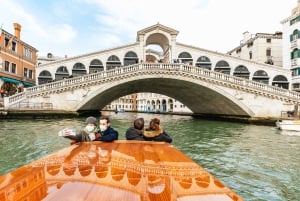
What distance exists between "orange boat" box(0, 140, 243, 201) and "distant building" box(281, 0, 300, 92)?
76.8ft

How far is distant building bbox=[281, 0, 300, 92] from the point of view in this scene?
883 inches

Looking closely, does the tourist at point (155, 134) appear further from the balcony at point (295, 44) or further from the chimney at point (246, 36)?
the chimney at point (246, 36)

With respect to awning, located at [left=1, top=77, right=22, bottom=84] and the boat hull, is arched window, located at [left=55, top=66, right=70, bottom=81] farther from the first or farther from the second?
the boat hull

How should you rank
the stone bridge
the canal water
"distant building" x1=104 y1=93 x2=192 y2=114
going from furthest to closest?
"distant building" x1=104 y1=93 x2=192 y2=114 < the stone bridge < the canal water

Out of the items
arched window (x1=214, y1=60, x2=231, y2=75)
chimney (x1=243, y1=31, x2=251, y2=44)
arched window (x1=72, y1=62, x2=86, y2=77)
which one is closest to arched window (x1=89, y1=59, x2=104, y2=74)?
arched window (x1=72, y1=62, x2=86, y2=77)

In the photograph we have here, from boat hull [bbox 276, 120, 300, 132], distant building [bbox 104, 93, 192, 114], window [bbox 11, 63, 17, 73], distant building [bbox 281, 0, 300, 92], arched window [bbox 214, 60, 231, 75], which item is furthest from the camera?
distant building [bbox 104, 93, 192, 114]

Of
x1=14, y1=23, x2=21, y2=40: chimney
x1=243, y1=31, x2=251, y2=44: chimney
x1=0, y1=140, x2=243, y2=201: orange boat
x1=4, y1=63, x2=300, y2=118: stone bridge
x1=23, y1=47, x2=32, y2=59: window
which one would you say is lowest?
x1=0, y1=140, x2=243, y2=201: orange boat

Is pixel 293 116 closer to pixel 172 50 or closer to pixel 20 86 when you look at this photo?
pixel 172 50

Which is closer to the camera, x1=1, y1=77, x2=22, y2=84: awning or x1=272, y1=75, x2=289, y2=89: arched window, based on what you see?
x1=1, y1=77, x2=22, y2=84: awning

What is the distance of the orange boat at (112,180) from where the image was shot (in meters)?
1.72

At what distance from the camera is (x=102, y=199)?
64.5 inches

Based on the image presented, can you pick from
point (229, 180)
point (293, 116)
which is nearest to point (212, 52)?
point (293, 116)

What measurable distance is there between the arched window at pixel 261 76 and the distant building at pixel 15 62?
2053cm

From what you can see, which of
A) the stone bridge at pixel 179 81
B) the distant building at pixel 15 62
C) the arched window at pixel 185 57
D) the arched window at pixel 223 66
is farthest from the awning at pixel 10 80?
the arched window at pixel 223 66
